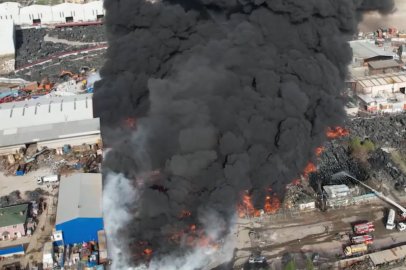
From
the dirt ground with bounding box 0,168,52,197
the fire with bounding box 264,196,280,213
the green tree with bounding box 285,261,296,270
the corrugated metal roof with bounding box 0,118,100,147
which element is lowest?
the green tree with bounding box 285,261,296,270

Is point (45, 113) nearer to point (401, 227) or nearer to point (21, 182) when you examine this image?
point (21, 182)

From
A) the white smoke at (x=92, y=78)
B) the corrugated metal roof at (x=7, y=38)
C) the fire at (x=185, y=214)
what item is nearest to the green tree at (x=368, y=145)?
the fire at (x=185, y=214)

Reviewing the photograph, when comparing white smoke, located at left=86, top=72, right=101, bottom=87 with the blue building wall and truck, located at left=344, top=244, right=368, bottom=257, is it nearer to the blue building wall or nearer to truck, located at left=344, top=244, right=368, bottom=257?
the blue building wall

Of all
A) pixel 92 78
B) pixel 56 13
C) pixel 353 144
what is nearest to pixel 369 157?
pixel 353 144

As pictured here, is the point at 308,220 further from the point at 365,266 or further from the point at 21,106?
the point at 21,106

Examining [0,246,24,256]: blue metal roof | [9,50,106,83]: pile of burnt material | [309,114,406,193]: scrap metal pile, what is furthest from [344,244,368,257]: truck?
[9,50,106,83]: pile of burnt material
